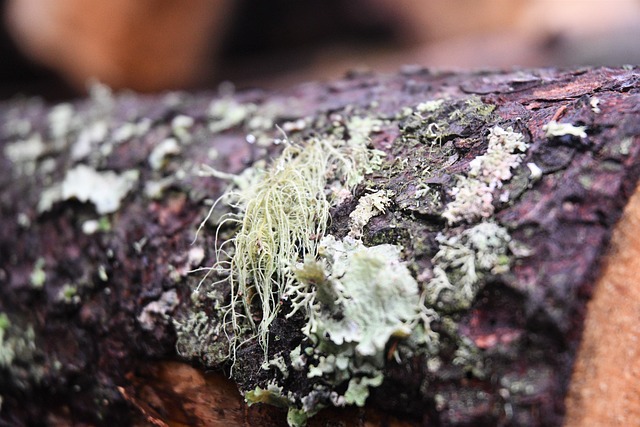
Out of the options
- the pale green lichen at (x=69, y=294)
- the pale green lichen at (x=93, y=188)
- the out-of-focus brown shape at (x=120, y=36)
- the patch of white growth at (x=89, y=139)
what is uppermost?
the out-of-focus brown shape at (x=120, y=36)

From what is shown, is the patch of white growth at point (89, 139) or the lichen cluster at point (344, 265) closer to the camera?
Answer: the lichen cluster at point (344, 265)

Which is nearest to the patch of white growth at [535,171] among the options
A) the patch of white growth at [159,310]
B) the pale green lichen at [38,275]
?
the patch of white growth at [159,310]

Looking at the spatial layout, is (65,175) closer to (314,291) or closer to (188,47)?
(314,291)

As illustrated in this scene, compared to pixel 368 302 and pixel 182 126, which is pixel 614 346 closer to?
pixel 368 302

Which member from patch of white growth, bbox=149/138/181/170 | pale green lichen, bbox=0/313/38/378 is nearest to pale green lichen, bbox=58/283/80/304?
pale green lichen, bbox=0/313/38/378

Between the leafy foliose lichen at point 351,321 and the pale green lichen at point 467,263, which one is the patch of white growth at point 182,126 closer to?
the leafy foliose lichen at point 351,321

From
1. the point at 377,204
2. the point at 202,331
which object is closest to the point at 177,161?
the point at 202,331
